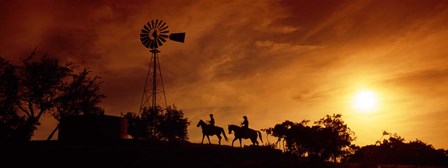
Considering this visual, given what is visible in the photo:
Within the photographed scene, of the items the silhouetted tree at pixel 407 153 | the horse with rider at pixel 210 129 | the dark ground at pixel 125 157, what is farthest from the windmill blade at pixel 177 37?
the silhouetted tree at pixel 407 153

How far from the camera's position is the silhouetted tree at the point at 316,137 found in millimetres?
62031

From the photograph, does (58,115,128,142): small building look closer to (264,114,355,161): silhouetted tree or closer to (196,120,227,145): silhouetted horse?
(196,120,227,145): silhouetted horse

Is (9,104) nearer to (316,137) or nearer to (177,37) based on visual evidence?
(177,37)

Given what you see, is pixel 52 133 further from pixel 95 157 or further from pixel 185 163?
pixel 185 163

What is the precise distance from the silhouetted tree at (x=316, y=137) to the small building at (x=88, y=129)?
31.6 meters

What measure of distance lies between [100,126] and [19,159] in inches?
464

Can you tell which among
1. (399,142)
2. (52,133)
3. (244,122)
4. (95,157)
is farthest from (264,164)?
(399,142)

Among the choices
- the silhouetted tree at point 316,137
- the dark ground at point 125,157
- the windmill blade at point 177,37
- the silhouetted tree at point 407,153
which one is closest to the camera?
the dark ground at point 125,157

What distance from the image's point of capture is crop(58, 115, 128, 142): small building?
3578 centimetres

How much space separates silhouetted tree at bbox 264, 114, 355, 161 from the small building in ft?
104

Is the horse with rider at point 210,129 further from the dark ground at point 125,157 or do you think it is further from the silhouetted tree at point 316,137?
the silhouetted tree at point 316,137

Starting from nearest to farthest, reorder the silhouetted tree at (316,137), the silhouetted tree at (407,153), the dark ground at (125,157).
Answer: the dark ground at (125,157) → the silhouetted tree at (316,137) → the silhouetted tree at (407,153)

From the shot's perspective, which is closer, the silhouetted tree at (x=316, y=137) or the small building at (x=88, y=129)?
the small building at (x=88, y=129)

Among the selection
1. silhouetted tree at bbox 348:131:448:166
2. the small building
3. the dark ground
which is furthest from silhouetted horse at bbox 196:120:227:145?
silhouetted tree at bbox 348:131:448:166
